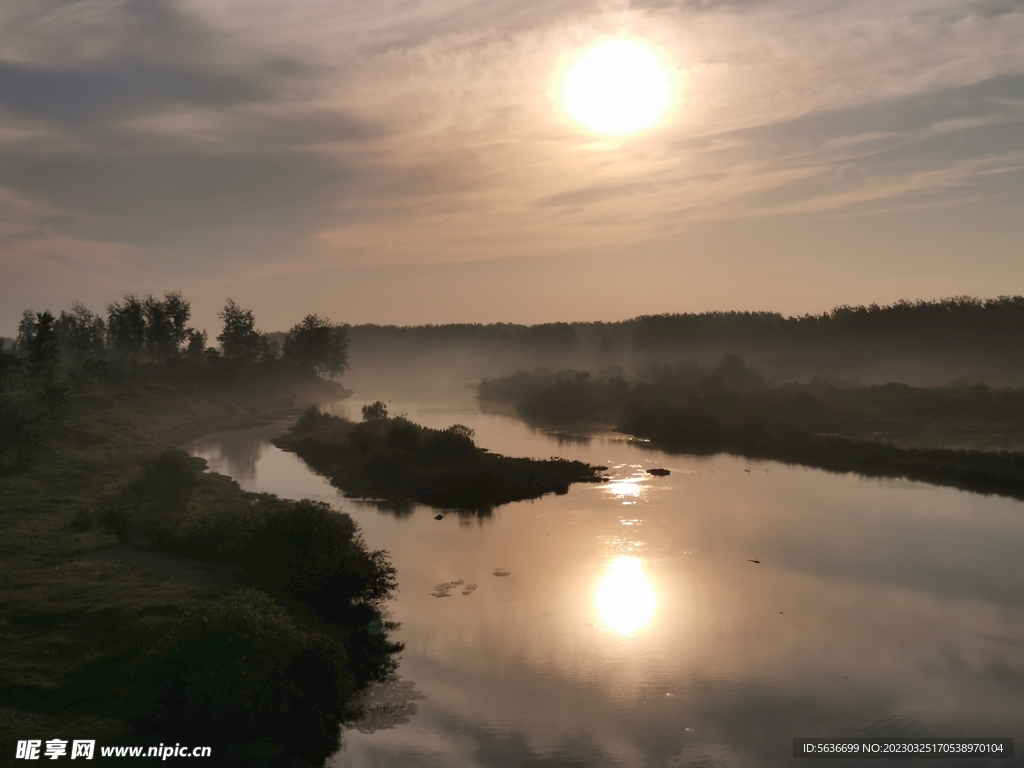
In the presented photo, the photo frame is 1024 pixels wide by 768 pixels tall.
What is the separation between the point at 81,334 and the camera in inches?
5379

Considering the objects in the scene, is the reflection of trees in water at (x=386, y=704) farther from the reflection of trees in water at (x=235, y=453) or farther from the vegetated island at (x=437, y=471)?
the reflection of trees in water at (x=235, y=453)

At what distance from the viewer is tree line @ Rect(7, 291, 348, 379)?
12381cm

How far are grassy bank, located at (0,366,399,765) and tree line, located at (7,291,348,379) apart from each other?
73.3 metres

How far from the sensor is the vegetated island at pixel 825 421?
67.4 meters

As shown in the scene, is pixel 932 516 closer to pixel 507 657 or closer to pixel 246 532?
pixel 507 657

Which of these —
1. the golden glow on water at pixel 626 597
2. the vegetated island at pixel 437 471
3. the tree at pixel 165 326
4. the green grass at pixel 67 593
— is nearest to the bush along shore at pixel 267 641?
the green grass at pixel 67 593

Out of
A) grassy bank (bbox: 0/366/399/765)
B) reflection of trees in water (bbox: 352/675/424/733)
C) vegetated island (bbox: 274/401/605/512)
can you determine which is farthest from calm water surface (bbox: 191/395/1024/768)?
vegetated island (bbox: 274/401/605/512)

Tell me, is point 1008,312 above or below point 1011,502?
above

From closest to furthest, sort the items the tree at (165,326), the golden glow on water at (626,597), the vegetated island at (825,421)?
the golden glow on water at (626,597), the vegetated island at (825,421), the tree at (165,326)

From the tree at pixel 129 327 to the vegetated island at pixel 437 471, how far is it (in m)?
62.1

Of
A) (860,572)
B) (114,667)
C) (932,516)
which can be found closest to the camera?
(114,667)

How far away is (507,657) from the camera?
3036 cm

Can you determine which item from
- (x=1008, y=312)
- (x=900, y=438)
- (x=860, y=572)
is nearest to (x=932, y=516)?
(x=860, y=572)

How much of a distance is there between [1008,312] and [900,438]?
244ft
